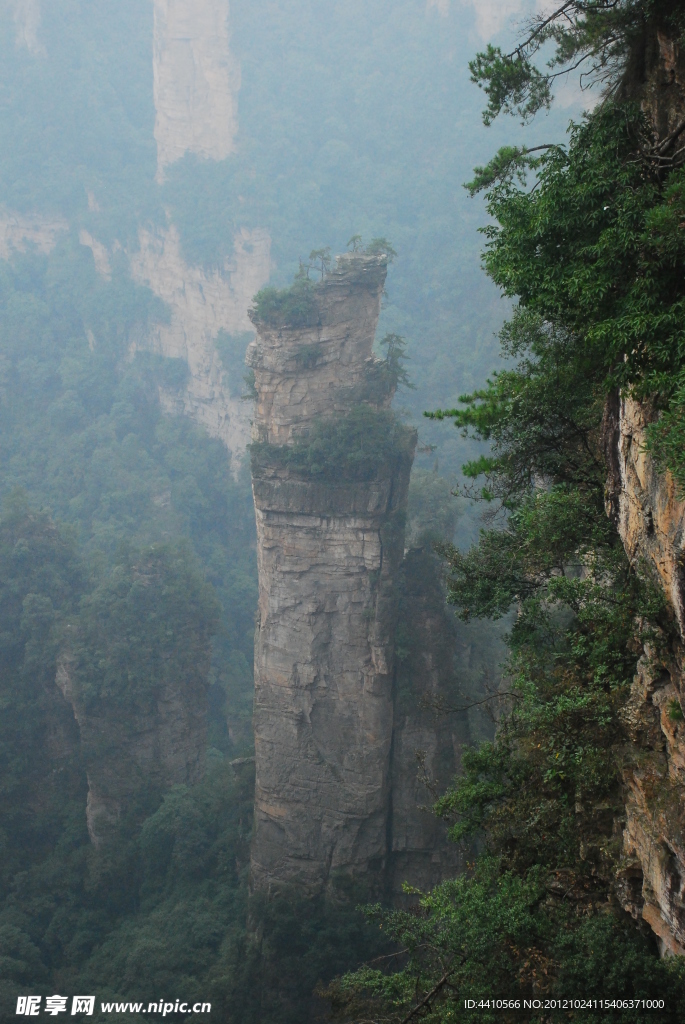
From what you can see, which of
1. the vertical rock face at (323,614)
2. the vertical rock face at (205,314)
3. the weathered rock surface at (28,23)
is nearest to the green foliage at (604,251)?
the vertical rock face at (323,614)

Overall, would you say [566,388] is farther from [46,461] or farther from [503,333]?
[46,461]

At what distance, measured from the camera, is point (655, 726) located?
6746 millimetres

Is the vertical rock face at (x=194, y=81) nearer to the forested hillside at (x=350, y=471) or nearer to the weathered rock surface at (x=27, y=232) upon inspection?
the forested hillside at (x=350, y=471)

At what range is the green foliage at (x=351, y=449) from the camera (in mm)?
23344

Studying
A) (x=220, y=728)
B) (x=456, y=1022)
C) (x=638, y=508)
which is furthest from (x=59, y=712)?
(x=638, y=508)

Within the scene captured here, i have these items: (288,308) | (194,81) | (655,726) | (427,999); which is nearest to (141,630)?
(288,308)

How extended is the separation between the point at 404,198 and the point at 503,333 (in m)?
60.1

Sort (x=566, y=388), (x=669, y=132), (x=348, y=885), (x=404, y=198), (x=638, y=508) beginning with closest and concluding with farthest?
1. (x=638, y=508)
2. (x=669, y=132)
3. (x=566, y=388)
4. (x=348, y=885)
5. (x=404, y=198)

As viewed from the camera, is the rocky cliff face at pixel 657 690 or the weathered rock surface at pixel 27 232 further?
the weathered rock surface at pixel 27 232

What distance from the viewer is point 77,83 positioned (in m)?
68.2

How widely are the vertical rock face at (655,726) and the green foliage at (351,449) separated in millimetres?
15979

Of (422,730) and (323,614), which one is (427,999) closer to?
(422,730)

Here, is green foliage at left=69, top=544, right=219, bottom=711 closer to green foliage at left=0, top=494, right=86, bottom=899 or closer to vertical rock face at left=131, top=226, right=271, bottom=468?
green foliage at left=0, top=494, right=86, bottom=899

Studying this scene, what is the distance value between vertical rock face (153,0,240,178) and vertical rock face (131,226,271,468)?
28.2ft
